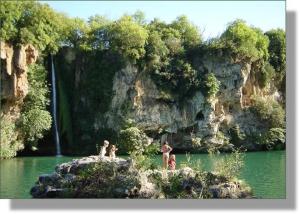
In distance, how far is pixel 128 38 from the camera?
26.4 metres

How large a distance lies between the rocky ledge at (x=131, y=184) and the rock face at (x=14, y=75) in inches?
455

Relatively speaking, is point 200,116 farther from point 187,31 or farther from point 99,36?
point 99,36

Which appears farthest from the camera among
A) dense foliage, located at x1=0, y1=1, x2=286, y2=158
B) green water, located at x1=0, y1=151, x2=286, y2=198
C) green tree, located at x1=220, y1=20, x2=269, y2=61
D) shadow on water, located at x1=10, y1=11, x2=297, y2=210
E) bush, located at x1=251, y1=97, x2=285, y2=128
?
bush, located at x1=251, y1=97, x2=285, y2=128

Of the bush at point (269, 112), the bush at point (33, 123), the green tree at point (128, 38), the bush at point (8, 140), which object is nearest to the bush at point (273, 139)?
the bush at point (269, 112)

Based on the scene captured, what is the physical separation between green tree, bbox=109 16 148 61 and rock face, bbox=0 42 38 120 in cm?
428

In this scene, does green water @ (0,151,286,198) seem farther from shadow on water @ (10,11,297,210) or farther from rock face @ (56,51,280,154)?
rock face @ (56,51,280,154)

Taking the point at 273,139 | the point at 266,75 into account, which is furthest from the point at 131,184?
the point at 266,75

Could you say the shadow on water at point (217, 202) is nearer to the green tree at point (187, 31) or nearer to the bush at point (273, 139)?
the bush at point (273, 139)

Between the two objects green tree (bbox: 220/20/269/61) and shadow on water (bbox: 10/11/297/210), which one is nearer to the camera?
shadow on water (bbox: 10/11/297/210)

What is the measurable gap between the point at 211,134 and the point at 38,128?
8.39 metres

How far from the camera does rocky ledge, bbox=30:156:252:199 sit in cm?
1048

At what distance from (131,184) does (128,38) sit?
54.5 feet

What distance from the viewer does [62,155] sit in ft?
81.2

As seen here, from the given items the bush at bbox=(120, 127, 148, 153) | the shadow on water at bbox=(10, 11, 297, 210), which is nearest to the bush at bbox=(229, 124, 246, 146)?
the bush at bbox=(120, 127, 148, 153)
